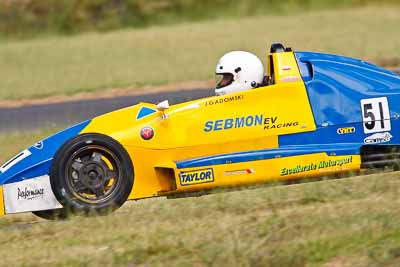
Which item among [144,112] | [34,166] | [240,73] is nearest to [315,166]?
[240,73]

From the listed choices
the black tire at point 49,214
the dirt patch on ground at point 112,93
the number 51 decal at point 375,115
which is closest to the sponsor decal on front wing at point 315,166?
the number 51 decal at point 375,115

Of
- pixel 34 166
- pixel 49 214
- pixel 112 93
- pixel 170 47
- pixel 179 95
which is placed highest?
pixel 170 47

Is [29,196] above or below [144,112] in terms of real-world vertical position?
below

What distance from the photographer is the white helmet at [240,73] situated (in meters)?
8.84

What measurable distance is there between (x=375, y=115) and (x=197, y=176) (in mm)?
1663

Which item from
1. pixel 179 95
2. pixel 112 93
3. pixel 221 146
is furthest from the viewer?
pixel 112 93

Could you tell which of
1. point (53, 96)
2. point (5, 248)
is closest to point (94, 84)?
point (53, 96)

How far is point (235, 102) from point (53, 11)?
101 ft

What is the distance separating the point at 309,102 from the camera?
8.43 meters

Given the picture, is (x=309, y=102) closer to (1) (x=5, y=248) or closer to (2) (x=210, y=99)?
(2) (x=210, y=99)

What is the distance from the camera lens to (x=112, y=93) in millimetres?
20234

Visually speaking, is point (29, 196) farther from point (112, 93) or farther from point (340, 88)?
point (112, 93)

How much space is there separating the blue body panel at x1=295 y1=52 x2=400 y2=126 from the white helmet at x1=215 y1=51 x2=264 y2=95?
0.43 meters

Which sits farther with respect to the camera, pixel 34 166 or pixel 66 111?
pixel 66 111
